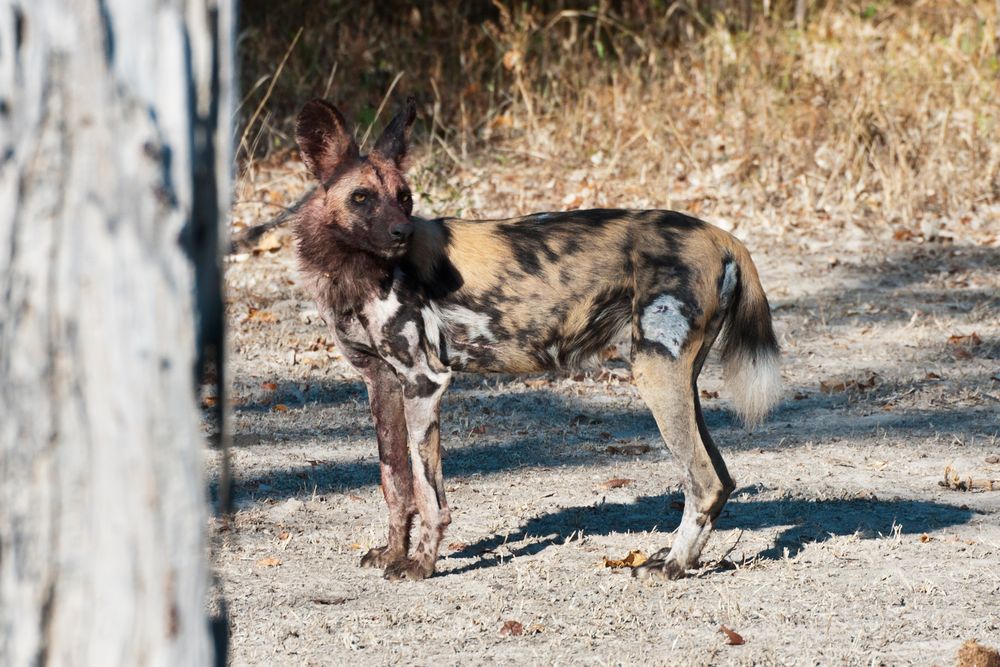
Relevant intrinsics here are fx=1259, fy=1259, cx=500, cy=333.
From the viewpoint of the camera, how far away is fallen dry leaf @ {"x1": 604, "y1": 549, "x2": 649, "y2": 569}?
4.73 metres

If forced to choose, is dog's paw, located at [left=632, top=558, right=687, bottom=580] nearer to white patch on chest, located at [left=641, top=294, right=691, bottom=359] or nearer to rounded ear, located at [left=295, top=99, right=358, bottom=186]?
white patch on chest, located at [left=641, top=294, right=691, bottom=359]

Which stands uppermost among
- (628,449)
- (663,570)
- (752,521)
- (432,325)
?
(432,325)

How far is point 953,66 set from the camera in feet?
41.1

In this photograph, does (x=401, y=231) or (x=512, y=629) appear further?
(x=401, y=231)

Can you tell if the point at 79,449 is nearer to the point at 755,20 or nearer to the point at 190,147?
the point at 190,147

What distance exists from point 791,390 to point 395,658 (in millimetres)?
3969

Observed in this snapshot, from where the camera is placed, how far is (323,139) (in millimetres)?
4609

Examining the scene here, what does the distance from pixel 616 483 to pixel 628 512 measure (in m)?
0.34

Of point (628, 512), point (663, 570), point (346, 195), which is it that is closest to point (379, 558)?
point (663, 570)

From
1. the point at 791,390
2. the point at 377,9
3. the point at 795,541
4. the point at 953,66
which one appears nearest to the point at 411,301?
the point at 795,541

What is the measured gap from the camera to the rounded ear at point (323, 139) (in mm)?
4516

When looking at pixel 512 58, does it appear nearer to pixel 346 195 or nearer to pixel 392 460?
pixel 346 195

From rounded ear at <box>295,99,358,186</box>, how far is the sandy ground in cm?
148

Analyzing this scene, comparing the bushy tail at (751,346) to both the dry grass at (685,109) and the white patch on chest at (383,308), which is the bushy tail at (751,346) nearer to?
the white patch on chest at (383,308)
